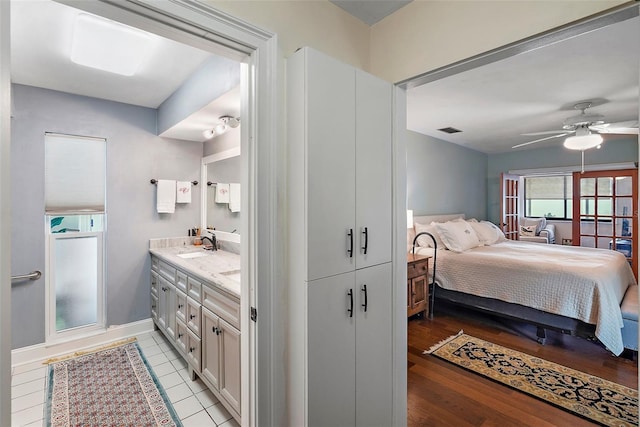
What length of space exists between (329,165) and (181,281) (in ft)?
6.14

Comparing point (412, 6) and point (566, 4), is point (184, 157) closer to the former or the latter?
point (412, 6)

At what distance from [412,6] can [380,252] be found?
50.2 inches

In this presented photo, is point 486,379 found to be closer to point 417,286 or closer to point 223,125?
point 417,286

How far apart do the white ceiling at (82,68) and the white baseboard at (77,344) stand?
210 centimetres

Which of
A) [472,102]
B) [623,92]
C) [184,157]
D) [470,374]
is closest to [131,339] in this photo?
[184,157]

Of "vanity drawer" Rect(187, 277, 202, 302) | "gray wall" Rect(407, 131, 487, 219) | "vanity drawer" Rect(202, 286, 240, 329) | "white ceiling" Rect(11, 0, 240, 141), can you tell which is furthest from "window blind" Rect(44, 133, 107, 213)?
"gray wall" Rect(407, 131, 487, 219)

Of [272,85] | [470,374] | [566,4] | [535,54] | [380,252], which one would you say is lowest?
[470,374]

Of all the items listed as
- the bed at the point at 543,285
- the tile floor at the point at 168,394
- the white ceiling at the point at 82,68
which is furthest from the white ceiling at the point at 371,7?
the bed at the point at 543,285

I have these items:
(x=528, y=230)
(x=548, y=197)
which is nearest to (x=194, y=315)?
(x=528, y=230)

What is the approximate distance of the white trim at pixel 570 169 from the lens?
16.2ft

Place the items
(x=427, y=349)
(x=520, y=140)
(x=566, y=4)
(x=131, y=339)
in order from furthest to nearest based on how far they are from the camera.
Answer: (x=520, y=140) → (x=131, y=339) → (x=427, y=349) → (x=566, y=4)

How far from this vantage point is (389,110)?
1.65 metres

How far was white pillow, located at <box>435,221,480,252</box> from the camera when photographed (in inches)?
159

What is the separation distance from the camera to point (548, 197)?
754 cm
